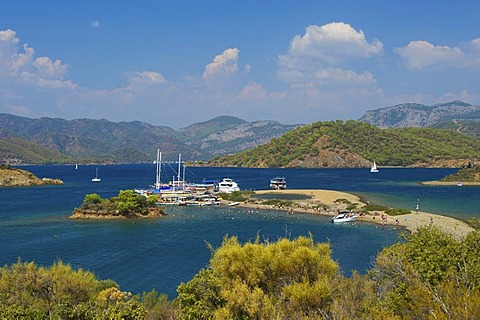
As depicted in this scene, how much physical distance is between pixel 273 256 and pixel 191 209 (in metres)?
69.7

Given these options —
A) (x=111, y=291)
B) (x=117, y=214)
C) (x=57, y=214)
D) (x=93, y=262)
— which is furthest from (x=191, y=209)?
(x=111, y=291)

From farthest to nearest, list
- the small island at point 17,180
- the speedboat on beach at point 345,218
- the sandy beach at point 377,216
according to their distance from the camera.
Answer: the small island at point 17,180, the speedboat on beach at point 345,218, the sandy beach at point 377,216

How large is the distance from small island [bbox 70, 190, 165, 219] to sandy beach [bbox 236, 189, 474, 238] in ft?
77.3

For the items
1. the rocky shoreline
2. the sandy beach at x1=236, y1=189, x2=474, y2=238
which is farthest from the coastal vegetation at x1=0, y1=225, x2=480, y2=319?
the rocky shoreline

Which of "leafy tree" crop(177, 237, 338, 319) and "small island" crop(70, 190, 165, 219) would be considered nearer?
"leafy tree" crop(177, 237, 338, 319)

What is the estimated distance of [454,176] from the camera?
144 m

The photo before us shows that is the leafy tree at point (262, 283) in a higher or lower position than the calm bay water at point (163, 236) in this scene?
higher

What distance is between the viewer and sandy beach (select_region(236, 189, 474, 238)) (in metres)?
60.1

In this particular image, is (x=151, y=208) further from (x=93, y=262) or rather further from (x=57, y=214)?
(x=93, y=262)

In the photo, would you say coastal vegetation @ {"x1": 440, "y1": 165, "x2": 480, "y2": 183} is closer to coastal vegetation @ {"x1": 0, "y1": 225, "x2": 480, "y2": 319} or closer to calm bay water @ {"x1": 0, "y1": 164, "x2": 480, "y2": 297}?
calm bay water @ {"x1": 0, "y1": 164, "x2": 480, "y2": 297}

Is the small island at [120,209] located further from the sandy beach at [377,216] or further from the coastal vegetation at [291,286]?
the coastal vegetation at [291,286]

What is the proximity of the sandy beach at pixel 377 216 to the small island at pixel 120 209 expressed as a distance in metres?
23.6

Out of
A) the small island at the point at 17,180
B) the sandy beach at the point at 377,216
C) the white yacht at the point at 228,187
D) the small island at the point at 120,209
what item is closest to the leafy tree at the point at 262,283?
the sandy beach at the point at 377,216

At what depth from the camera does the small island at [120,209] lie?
2943 inches
